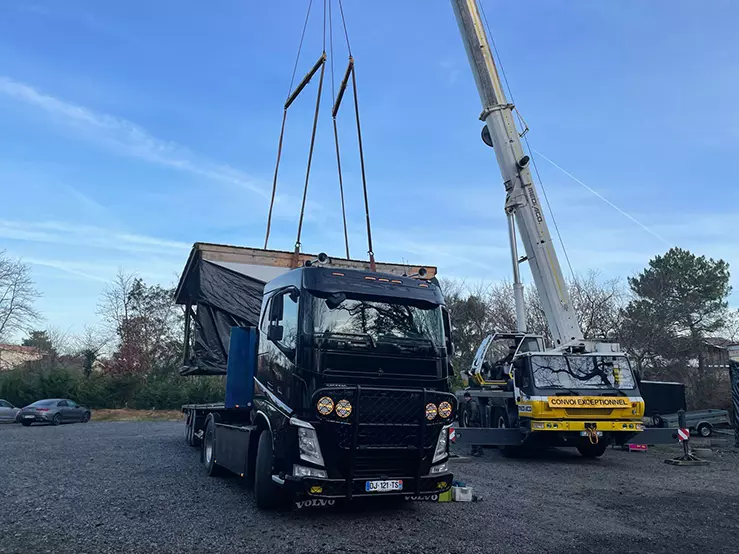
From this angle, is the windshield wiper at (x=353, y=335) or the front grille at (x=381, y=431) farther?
the windshield wiper at (x=353, y=335)

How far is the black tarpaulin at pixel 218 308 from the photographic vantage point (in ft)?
30.0

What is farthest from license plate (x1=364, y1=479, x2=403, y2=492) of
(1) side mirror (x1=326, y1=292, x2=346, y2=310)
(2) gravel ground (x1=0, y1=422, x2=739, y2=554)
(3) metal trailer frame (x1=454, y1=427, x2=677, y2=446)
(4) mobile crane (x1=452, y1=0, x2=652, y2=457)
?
(4) mobile crane (x1=452, y1=0, x2=652, y2=457)

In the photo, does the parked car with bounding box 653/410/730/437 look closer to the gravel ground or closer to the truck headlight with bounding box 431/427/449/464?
the gravel ground

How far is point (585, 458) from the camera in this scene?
12.4 m

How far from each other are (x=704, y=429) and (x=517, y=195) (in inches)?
424

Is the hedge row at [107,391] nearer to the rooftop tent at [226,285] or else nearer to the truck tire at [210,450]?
the truck tire at [210,450]

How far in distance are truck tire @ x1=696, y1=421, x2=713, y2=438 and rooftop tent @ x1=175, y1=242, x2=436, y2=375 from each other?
12.9m

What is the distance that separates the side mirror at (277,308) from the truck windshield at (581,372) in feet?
21.3

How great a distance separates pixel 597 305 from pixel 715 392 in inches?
272

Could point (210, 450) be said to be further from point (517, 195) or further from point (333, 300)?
point (517, 195)

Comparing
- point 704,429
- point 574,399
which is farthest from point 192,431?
point 704,429

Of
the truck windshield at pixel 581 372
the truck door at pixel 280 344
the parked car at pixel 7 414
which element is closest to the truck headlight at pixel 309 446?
the truck door at pixel 280 344

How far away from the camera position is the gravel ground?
5242 mm

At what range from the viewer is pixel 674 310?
2756 cm
